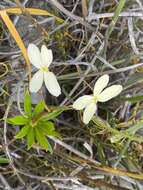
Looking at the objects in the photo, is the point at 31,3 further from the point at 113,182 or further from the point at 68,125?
the point at 113,182

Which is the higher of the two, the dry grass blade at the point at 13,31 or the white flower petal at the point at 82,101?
the dry grass blade at the point at 13,31

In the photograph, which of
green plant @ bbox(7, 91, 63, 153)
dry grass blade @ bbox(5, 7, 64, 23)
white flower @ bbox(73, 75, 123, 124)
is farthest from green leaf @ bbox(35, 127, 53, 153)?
dry grass blade @ bbox(5, 7, 64, 23)

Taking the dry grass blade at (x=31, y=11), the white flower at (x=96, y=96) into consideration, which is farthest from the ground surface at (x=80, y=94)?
the white flower at (x=96, y=96)

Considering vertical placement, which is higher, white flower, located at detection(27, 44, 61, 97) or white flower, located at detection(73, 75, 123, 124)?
white flower, located at detection(27, 44, 61, 97)

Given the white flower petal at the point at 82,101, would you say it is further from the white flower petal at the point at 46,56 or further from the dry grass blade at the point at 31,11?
the dry grass blade at the point at 31,11

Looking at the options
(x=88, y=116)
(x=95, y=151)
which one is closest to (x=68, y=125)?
(x=95, y=151)

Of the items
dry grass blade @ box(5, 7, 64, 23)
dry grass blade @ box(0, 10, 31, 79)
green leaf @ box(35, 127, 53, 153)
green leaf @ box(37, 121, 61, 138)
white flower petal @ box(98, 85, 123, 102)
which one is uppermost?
dry grass blade @ box(5, 7, 64, 23)

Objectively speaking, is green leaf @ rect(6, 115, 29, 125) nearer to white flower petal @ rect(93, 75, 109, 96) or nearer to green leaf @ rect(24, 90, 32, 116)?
green leaf @ rect(24, 90, 32, 116)

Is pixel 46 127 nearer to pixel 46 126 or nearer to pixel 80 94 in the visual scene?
pixel 46 126
